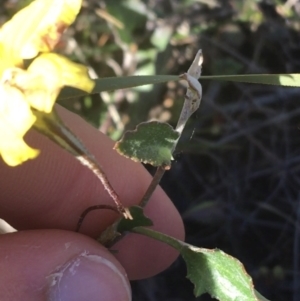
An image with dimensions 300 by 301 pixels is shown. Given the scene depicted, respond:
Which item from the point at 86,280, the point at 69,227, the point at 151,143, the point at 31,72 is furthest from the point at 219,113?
the point at 31,72

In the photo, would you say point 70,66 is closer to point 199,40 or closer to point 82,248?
point 82,248

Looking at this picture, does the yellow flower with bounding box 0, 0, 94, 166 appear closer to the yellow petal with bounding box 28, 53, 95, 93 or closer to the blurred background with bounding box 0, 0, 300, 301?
the yellow petal with bounding box 28, 53, 95, 93

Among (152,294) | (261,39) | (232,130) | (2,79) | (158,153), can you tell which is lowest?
(152,294)

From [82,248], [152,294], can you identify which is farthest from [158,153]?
[152,294]

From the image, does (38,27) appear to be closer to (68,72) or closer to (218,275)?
(68,72)

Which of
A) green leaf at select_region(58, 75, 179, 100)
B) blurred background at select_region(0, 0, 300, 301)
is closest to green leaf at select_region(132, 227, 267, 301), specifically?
green leaf at select_region(58, 75, 179, 100)

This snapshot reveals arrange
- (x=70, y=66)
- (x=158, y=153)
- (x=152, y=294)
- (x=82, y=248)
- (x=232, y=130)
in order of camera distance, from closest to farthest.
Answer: (x=70, y=66), (x=158, y=153), (x=82, y=248), (x=152, y=294), (x=232, y=130)
